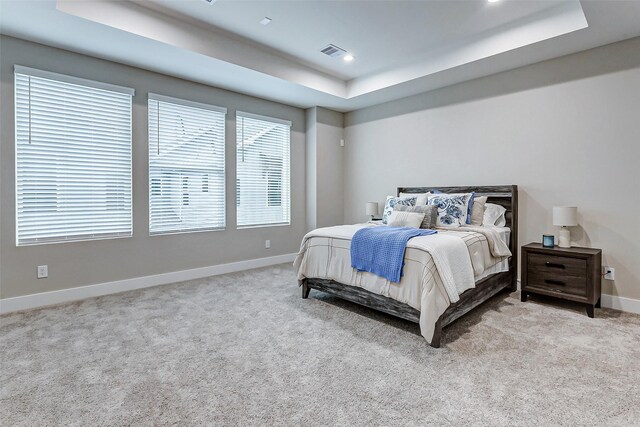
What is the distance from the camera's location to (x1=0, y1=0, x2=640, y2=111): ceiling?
9.39ft

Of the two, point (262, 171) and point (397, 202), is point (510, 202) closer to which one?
point (397, 202)

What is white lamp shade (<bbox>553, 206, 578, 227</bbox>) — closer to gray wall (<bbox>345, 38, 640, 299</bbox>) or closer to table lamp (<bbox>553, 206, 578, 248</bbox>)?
table lamp (<bbox>553, 206, 578, 248</bbox>)

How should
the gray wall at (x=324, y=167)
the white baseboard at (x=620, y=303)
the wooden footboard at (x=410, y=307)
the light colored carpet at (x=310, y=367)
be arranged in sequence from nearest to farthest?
the light colored carpet at (x=310, y=367) → the wooden footboard at (x=410, y=307) → the white baseboard at (x=620, y=303) → the gray wall at (x=324, y=167)

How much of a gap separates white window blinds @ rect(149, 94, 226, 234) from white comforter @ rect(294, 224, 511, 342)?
176 centimetres

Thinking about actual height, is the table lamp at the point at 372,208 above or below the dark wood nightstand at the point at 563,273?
above

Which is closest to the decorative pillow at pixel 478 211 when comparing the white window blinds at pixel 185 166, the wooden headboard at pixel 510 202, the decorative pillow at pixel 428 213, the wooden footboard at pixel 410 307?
the wooden headboard at pixel 510 202

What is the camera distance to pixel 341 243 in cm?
312

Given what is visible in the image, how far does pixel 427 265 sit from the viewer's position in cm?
241

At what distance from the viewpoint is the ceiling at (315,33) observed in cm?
286

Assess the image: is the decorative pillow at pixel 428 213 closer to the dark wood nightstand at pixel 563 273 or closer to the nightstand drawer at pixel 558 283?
the dark wood nightstand at pixel 563 273

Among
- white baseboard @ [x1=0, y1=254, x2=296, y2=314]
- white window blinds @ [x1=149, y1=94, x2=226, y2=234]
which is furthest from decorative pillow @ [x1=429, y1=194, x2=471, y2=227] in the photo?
white window blinds @ [x1=149, y1=94, x2=226, y2=234]

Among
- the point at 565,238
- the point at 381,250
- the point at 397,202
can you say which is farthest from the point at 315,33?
the point at 565,238

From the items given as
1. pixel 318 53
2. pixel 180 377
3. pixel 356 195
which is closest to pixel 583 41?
pixel 318 53

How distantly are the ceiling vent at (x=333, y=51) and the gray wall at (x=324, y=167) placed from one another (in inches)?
57.6
